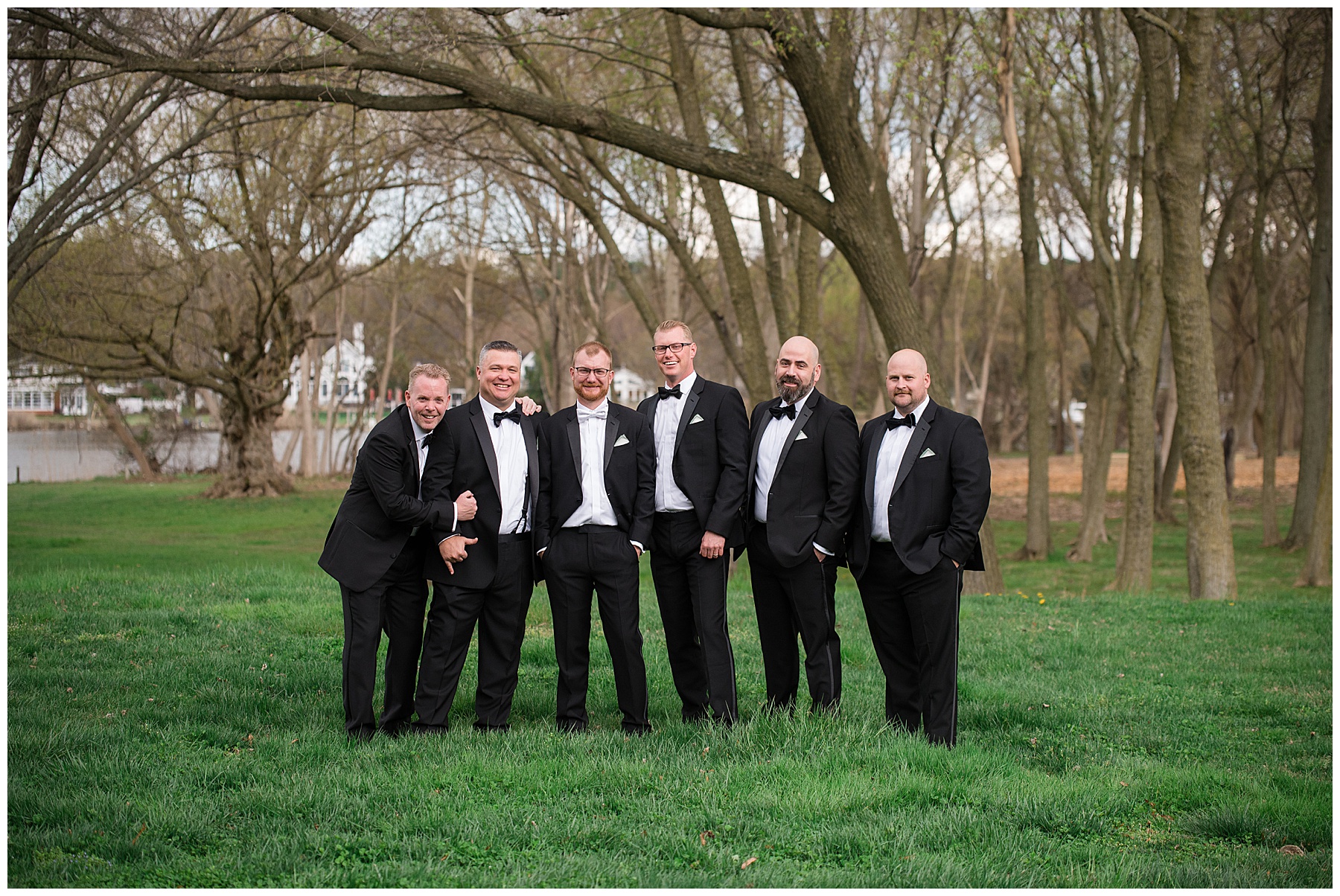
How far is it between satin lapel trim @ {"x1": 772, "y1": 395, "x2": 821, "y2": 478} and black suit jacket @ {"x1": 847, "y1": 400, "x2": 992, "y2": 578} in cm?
45

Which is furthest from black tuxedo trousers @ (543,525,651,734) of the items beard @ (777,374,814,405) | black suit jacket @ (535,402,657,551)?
beard @ (777,374,814,405)

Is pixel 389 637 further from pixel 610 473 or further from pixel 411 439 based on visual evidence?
pixel 610 473

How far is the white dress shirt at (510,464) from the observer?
614 cm

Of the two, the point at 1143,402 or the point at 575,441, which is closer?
the point at 575,441

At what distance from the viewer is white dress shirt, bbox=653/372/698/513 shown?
6.12m

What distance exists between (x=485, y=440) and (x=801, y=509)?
68.1 inches

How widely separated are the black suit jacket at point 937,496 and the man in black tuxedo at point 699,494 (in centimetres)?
73

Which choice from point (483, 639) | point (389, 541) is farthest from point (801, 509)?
point (389, 541)

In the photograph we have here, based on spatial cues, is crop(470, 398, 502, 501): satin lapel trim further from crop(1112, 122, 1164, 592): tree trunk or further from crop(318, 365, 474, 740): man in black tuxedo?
crop(1112, 122, 1164, 592): tree trunk

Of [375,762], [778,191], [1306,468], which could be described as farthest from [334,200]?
[375,762]

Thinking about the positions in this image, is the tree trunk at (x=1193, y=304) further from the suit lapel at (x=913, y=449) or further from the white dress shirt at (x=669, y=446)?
the white dress shirt at (x=669, y=446)

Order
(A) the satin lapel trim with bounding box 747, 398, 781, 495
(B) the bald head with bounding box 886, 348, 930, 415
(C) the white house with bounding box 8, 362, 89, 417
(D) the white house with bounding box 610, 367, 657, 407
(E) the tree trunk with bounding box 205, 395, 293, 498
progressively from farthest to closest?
(D) the white house with bounding box 610, 367, 657, 407
(E) the tree trunk with bounding box 205, 395, 293, 498
(C) the white house with bounding box 8, 362, 89, 417
(A) the satin lapel trim with bounding box 747, 398, 781, 495
(B) the bald head with bounding box 886, 348, 930, 415

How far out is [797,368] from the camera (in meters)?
6.00

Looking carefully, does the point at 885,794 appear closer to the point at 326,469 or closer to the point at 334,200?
the point at 334,200
